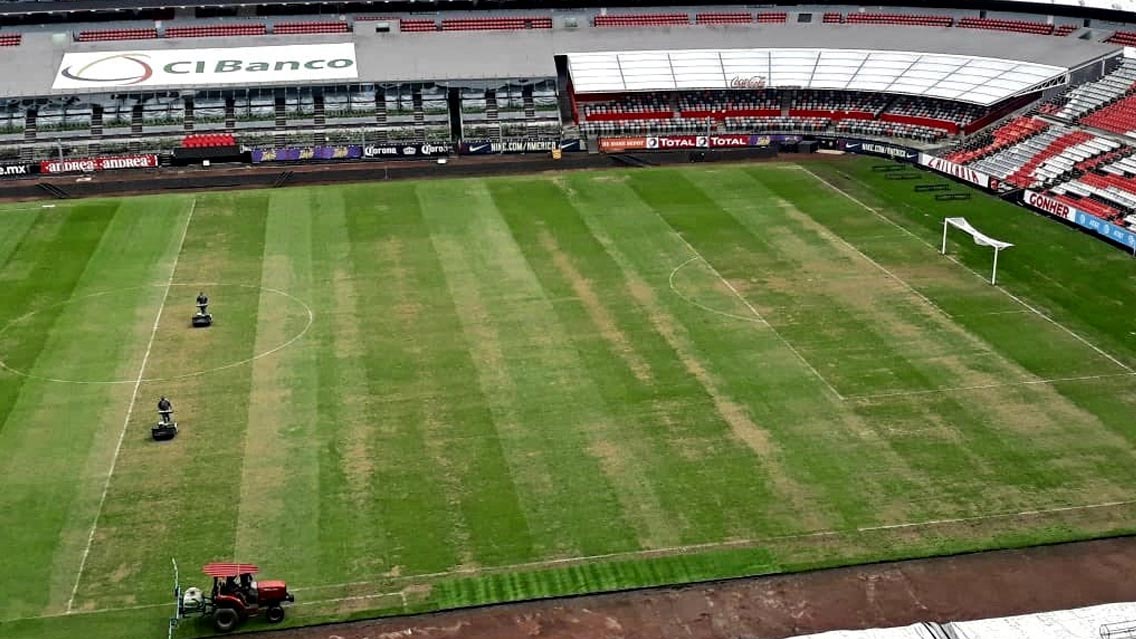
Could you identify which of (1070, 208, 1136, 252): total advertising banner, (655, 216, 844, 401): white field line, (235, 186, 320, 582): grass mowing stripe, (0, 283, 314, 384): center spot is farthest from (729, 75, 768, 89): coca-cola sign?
(0, 283, 314, 384): center spot

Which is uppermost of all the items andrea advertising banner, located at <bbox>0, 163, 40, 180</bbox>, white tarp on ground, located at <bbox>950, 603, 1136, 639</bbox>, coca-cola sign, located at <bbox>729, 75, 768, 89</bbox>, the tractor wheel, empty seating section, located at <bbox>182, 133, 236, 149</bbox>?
coca-cola sign, located at <bbox>729, 75, 768, 89</bbox>

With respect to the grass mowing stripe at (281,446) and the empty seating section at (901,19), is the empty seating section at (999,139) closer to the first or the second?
the empty seating section at (901,19)

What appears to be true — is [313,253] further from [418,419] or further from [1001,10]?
[1001,10]

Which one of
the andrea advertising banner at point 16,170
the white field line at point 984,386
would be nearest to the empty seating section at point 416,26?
the andrea advertising banner at point 16,170

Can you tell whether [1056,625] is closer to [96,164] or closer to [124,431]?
[124,431]

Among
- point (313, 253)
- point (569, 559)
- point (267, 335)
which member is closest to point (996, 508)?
point (569, 559)

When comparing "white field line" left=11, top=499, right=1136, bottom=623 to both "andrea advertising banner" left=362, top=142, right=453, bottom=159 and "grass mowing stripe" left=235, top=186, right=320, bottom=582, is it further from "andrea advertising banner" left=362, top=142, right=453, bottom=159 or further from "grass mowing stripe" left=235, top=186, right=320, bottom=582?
"andrea advertising banner" left=362, top=142, right=453, bottom=159

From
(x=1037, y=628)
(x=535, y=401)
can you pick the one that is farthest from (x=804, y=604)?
(x=535, y=401)

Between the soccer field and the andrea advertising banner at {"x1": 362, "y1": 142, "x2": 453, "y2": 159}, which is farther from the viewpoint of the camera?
the andrea advertising banner at {"x1": 362, "y1": 142, "x2": 453, "y2": 159}
